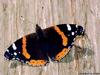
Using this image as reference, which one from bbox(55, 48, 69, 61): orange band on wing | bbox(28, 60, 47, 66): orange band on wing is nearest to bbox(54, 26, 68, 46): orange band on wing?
bbox(55, 48, 69, 61): orange band on wing

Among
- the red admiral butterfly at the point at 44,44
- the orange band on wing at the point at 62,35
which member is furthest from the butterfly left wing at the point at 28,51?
the orange band on wing at the point at 62,35

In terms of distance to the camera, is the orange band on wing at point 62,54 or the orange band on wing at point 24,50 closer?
the orange band on wing at point 62,54

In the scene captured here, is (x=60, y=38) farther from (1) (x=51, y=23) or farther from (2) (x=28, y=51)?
(2) (x=28, y=51)

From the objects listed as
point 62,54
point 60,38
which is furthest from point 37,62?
point 60,38

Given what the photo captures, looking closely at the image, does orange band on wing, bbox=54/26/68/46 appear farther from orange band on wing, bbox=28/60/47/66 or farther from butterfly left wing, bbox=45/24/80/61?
orange band on wing, bbox=28/60/47/66

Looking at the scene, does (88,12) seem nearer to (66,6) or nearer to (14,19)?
(66,6)

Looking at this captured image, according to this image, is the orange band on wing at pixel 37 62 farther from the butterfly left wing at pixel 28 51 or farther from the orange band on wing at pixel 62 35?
the orange band on wing at pixel 62 35
